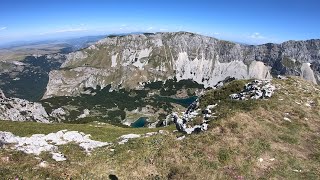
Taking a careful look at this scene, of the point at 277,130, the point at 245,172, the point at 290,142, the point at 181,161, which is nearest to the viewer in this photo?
the point at 245,172

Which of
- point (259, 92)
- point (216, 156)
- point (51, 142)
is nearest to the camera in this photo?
point (216, 156)

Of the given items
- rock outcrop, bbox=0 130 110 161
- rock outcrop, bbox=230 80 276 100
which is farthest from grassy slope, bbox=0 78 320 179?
rock outcrop, bbox=230 80 276 100

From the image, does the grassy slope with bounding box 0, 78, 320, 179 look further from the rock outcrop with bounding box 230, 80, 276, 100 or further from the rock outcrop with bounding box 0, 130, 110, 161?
the rock outcrop with bounding box 230, 80, 276, 100

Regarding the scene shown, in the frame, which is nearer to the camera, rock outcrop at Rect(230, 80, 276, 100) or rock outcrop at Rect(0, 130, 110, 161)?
rock outcrop at Rect(0, 130, 110, 161)

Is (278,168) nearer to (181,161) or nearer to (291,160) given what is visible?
(291,160)

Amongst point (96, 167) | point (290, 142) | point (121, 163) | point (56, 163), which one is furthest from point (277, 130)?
point (56, 163)

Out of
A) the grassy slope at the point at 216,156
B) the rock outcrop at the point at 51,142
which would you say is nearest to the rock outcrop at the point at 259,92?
the grassy slope at the point at 216,156

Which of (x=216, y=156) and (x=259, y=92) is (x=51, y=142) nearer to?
(x=216, y=156)

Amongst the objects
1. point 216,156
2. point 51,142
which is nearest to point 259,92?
point 216,156
